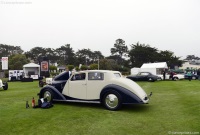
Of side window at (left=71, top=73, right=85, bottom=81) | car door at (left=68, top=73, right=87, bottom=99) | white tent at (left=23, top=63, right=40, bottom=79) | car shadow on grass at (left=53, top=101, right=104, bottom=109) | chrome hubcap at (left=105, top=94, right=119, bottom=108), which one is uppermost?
white tent at (left=23, top=63, right=40, bottom=79)

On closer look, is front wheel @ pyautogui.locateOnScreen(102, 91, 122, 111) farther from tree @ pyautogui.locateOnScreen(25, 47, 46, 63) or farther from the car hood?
tree @ pyautogui.locateOnScreen(25, 47, 46, 63)

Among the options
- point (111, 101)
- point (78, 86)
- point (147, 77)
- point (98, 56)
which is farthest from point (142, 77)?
point (98, 56)

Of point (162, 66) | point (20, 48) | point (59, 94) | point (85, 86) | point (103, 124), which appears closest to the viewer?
point (103, 124)

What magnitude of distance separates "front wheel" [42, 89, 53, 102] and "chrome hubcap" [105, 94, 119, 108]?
108 inches

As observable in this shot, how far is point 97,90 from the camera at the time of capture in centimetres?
856

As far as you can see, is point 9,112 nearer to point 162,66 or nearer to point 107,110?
point 107,110

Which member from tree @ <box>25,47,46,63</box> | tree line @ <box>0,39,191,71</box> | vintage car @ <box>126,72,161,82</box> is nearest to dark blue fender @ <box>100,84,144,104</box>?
vintage car @ <box>126,72,161,82</box>

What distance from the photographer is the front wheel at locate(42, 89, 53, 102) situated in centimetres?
959

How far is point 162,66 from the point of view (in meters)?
33.7

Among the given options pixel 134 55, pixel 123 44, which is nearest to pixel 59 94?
pixel 134 55

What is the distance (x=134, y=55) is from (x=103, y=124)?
2418 inches

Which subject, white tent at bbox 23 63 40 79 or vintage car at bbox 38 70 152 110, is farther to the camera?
white tent at bbox 23 63 40 79

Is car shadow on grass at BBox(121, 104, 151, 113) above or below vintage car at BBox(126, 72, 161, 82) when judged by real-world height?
below

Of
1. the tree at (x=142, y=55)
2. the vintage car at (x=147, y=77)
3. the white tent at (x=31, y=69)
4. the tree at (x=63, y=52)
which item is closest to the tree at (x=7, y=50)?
the tree at (x=63, y=52)
